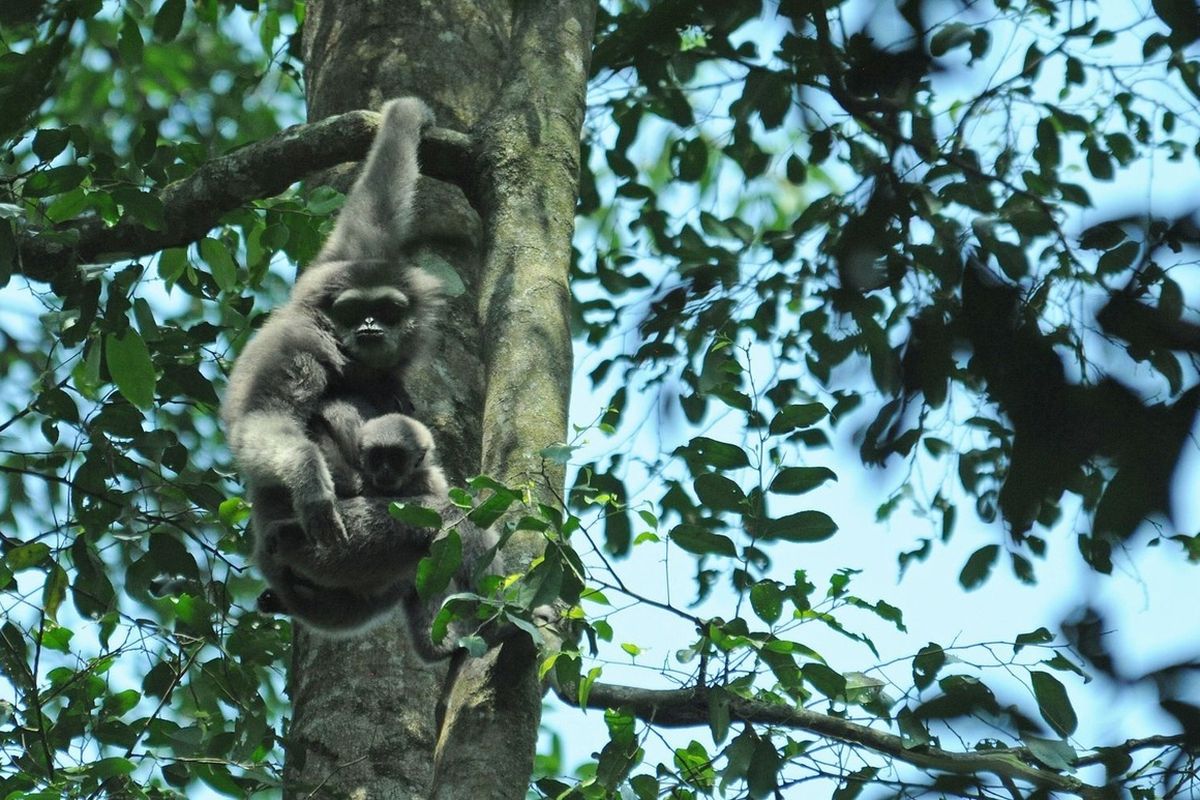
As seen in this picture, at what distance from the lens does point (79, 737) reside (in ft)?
16.1

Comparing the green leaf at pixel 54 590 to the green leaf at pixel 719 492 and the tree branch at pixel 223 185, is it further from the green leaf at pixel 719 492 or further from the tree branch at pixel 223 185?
the green leaf at pixel 719 492

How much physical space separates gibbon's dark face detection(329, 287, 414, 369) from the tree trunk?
626 millimetres

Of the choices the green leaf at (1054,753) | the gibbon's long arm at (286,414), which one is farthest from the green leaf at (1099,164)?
the green leaf at (1054,753)

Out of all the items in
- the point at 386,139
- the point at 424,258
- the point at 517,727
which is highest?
the point at 386,139

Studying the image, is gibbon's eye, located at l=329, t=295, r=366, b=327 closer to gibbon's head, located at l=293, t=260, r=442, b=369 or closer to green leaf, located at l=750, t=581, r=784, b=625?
gibbon's head, located at l=293, t=260, r=442, b=369

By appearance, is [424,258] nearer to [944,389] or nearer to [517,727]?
[517,727]

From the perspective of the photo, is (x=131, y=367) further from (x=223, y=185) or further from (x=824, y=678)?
(x=824, y=678)

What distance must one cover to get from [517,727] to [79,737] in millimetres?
2486

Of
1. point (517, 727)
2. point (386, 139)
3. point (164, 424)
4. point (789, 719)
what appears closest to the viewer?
point (517, 727)

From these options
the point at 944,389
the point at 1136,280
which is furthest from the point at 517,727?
the point at 1136,280

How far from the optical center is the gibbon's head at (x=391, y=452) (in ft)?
17.5

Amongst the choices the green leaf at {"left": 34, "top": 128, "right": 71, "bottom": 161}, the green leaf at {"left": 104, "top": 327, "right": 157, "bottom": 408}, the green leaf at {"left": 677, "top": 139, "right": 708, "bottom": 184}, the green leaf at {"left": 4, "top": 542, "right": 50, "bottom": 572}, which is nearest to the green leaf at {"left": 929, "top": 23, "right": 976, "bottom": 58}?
the green leaf at {"left": 677, "top": 139, "right": 708, "bottom": 184}

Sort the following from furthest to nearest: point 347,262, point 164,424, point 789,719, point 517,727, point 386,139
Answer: point 164,424 → point 347,262 → point 386,139 → point 789,719 → point 517,727

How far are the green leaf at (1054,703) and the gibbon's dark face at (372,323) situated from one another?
11.2ft
